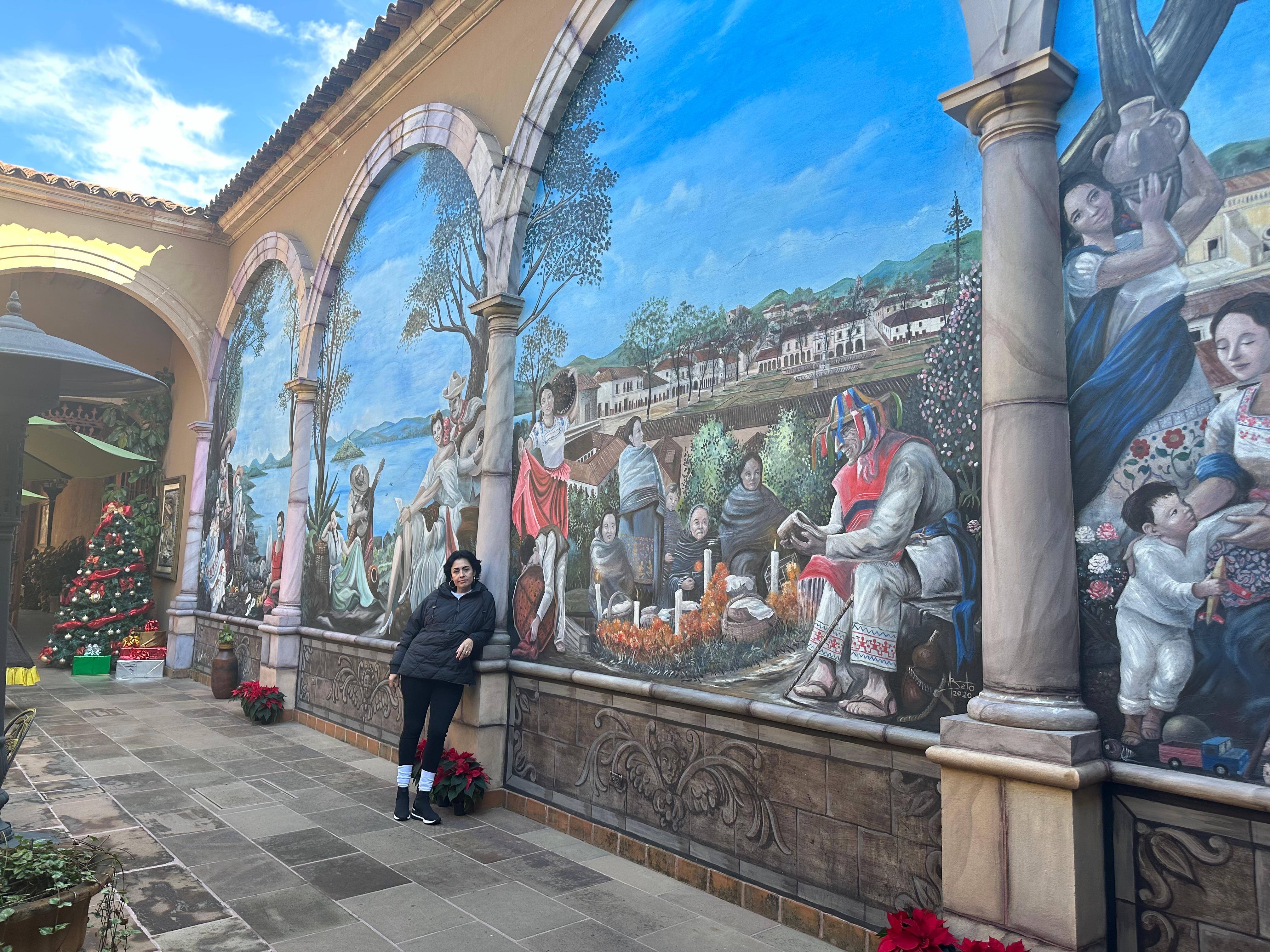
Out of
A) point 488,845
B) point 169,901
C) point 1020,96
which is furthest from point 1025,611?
point 169,901

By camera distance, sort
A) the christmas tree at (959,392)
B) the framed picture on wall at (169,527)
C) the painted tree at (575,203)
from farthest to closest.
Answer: the framed picture on wall at (169,527) < the painted tree at (575,203) < the christmas tree at (959,392)

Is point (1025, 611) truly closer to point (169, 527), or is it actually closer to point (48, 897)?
point (48, 897)

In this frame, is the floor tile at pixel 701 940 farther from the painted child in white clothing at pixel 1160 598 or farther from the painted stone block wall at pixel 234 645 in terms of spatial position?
the painted stone block wall at pixel 234 645

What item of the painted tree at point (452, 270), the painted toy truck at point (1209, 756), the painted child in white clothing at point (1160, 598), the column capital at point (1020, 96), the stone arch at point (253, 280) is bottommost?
the painted toy truck at point (1209, 756)

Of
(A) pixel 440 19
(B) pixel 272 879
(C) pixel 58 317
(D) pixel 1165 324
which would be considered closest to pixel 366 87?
(A) pixel 440 19

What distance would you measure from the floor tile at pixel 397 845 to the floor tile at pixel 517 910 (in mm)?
667

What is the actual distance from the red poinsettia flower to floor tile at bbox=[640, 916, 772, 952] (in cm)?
79

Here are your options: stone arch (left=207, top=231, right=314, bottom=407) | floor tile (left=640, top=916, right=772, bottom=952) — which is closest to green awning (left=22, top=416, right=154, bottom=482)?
floor tile (left=640, top=916, right=772, bottom=952)

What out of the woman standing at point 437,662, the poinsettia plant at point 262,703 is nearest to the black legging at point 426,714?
the woman standing at point 437,662

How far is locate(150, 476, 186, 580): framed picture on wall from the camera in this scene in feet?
43.0

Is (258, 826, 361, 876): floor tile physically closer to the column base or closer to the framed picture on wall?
the column base

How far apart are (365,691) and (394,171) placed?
4943mm

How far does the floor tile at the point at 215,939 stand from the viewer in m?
3.37

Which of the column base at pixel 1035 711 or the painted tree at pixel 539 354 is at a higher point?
the painted tree at pixel 539 354
